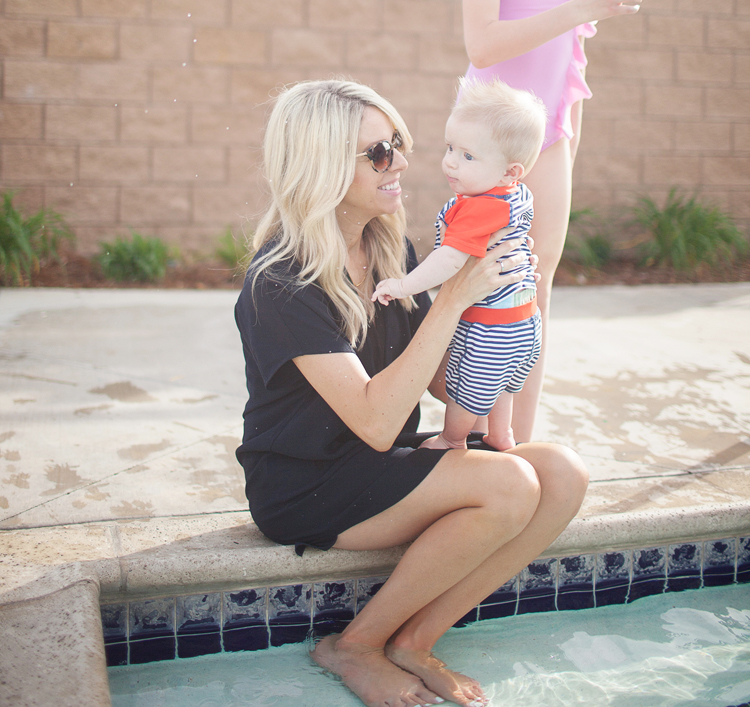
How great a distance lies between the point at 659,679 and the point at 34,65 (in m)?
5.70

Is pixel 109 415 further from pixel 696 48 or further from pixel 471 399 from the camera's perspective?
pixel 696 48

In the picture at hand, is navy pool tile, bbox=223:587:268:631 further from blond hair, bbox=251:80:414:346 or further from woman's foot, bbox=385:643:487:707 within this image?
blond hair, bbox=251:80:414:346

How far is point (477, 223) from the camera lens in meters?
1.80

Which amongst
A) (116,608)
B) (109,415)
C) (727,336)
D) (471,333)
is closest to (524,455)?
(471,333)

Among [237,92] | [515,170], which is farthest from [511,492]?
[237,92]

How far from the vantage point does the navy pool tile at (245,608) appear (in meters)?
1.90

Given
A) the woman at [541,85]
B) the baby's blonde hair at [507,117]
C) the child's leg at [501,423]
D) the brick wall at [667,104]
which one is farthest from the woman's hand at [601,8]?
the brick wall at [667,104]

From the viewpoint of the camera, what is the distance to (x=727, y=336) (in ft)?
13.7

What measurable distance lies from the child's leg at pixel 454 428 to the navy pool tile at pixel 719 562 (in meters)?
0.83

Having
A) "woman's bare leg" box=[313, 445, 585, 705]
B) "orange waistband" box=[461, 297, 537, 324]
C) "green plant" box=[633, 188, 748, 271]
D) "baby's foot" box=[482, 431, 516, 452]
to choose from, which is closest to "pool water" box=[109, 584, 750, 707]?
"woman's bare leg" box=[313, 445, 585, 705]

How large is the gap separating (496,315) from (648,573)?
36.0 inches

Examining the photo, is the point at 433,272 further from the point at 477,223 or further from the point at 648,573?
the point at 648,573

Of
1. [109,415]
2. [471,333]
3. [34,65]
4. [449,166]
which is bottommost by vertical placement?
[109,415]

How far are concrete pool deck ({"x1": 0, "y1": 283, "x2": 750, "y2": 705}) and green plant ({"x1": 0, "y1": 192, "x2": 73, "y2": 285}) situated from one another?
1.76 ft
